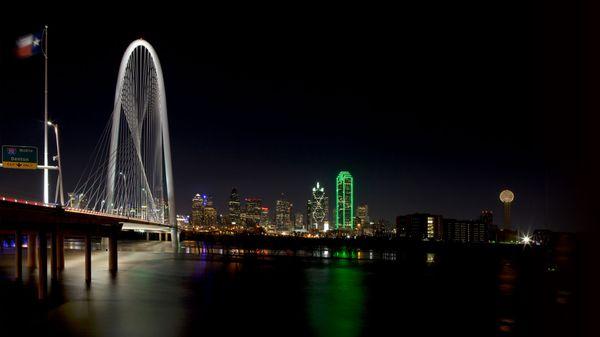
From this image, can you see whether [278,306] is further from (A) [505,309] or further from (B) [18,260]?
(B) [18,260]

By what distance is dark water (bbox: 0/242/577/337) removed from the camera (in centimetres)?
2338

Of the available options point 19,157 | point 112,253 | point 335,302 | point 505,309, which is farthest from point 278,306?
point 112,253

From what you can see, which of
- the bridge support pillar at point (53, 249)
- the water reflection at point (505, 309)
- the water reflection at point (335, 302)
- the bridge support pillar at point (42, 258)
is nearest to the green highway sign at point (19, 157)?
the bridge support pillar at point (53, 249)

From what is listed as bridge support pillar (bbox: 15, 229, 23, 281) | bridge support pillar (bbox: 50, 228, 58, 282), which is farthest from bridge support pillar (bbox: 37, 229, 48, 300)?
bridge support pillar (bbox: 15, 229, 23, 281)

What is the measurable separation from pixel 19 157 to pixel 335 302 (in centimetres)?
2047

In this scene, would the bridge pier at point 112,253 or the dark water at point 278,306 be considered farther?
the bridge pier at point 112,253

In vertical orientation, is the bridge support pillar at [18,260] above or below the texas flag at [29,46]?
below

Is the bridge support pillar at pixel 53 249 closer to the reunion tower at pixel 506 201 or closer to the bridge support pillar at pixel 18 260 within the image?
the bridge support pillar at pixel 18 260

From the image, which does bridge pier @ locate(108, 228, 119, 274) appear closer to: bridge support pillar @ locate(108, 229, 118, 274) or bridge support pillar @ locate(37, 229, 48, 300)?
bridge support pillar @ locate(108, 229, 118, 274)

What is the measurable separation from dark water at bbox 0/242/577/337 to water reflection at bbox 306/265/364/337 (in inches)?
2.5

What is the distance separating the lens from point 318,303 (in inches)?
1288

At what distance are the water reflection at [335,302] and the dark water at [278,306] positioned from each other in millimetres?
63

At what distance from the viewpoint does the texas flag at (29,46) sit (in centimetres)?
2666

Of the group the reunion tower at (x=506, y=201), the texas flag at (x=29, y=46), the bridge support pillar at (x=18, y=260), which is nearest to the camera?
the texas flag at (x=29, y=46)
